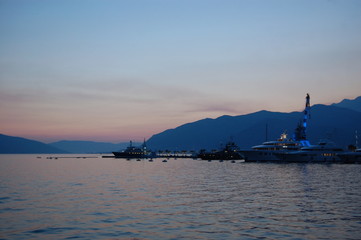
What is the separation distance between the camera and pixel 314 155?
173000 millimetres

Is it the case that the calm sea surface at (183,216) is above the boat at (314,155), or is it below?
below

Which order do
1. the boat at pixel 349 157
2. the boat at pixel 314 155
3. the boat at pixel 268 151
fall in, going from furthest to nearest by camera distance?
the boat at pixel 268 151 < the boat at pixel 314 155 < the boat at pixel 349 157

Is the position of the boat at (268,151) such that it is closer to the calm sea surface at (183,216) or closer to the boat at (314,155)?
the boat at (314,155)

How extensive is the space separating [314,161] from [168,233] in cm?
15938

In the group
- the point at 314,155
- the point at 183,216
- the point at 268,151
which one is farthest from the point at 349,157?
the point at 183,216

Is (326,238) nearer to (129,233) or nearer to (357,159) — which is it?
(129,233)

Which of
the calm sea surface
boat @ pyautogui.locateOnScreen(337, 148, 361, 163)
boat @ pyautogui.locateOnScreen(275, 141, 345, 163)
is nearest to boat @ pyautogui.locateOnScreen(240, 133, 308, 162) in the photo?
boat @ pyautogui.locateOnScreen(275, 141, 345, 163)

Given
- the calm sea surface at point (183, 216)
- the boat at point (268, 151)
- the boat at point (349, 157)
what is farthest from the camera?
the boat at point (268, 151)

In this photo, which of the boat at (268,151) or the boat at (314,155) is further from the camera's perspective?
the boat at (268,151)

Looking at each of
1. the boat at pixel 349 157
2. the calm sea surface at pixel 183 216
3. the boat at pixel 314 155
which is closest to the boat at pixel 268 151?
the boat at pixel 314 155

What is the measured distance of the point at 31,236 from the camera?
1021 inches

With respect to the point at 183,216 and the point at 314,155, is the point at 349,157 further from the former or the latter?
the point at 183,216

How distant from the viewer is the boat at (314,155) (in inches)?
6762

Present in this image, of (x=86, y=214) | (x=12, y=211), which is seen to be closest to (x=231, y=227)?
(x=86, y=214)
